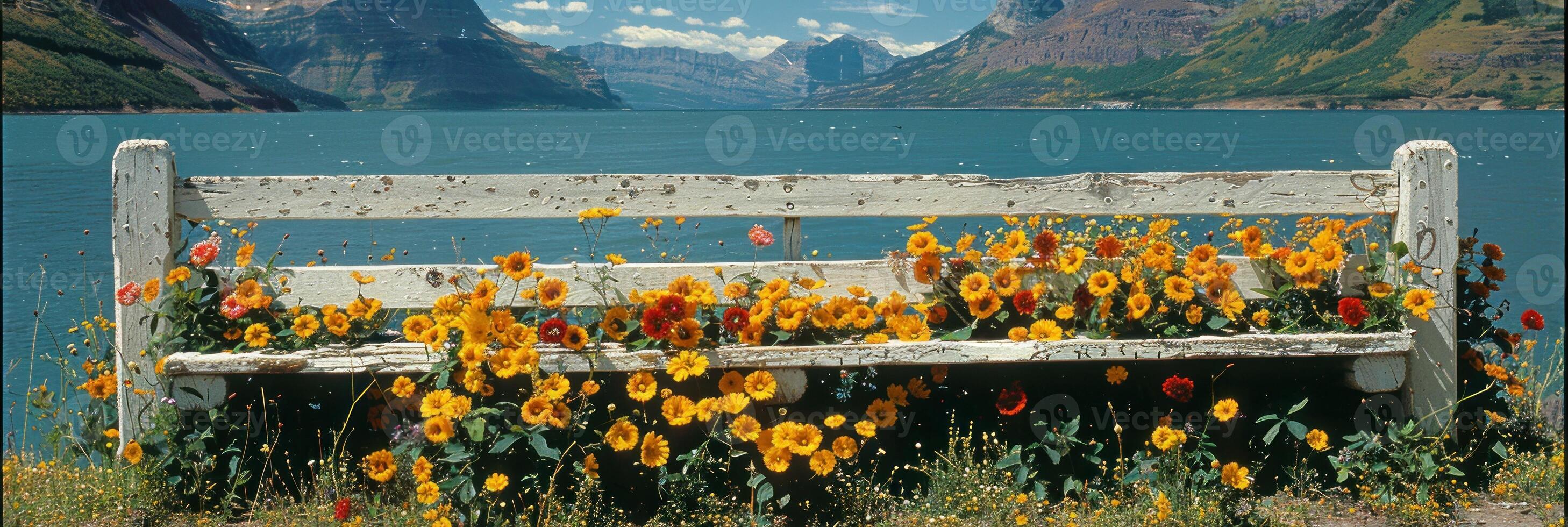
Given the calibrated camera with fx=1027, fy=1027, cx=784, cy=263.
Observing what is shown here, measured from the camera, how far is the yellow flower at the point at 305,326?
13.1 ft

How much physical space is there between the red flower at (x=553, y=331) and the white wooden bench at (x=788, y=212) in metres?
0.07

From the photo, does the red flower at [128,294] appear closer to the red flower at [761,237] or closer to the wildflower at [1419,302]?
the red flower at [761,237]

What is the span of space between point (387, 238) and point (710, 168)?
86.9ft

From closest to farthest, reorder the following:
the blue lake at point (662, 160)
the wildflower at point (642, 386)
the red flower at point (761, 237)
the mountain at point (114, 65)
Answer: the wildflower at point (642, 386)
the red flower at point (761, 237)
the blue lake at point (662, 160)
the mountain at point (114, 65)

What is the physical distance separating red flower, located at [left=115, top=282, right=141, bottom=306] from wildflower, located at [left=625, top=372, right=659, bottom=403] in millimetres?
1924

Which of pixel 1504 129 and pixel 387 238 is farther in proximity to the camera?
pixel 1504 129

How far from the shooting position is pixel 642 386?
3.77m

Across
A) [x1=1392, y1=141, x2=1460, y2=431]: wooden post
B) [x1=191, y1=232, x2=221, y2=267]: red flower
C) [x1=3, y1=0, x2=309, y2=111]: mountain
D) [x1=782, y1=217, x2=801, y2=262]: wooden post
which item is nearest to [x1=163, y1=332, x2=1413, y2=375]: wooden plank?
[x1=191, y1=232, x2=221, y2=267]: red flower

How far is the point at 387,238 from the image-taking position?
1850 centimetres

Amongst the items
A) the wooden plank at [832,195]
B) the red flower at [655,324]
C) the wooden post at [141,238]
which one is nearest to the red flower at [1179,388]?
the wooden plank at [832,195]

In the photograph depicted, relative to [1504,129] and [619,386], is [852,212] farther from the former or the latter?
[1504,129]

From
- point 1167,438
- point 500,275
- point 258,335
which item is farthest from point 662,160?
point 1167,438

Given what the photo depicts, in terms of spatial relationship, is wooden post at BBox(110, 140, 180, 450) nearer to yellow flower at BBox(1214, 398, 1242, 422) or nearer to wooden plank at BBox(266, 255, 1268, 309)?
wooden plank at BBox(266, 255, 1268, 309)

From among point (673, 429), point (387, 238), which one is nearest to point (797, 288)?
point (673, 429)
